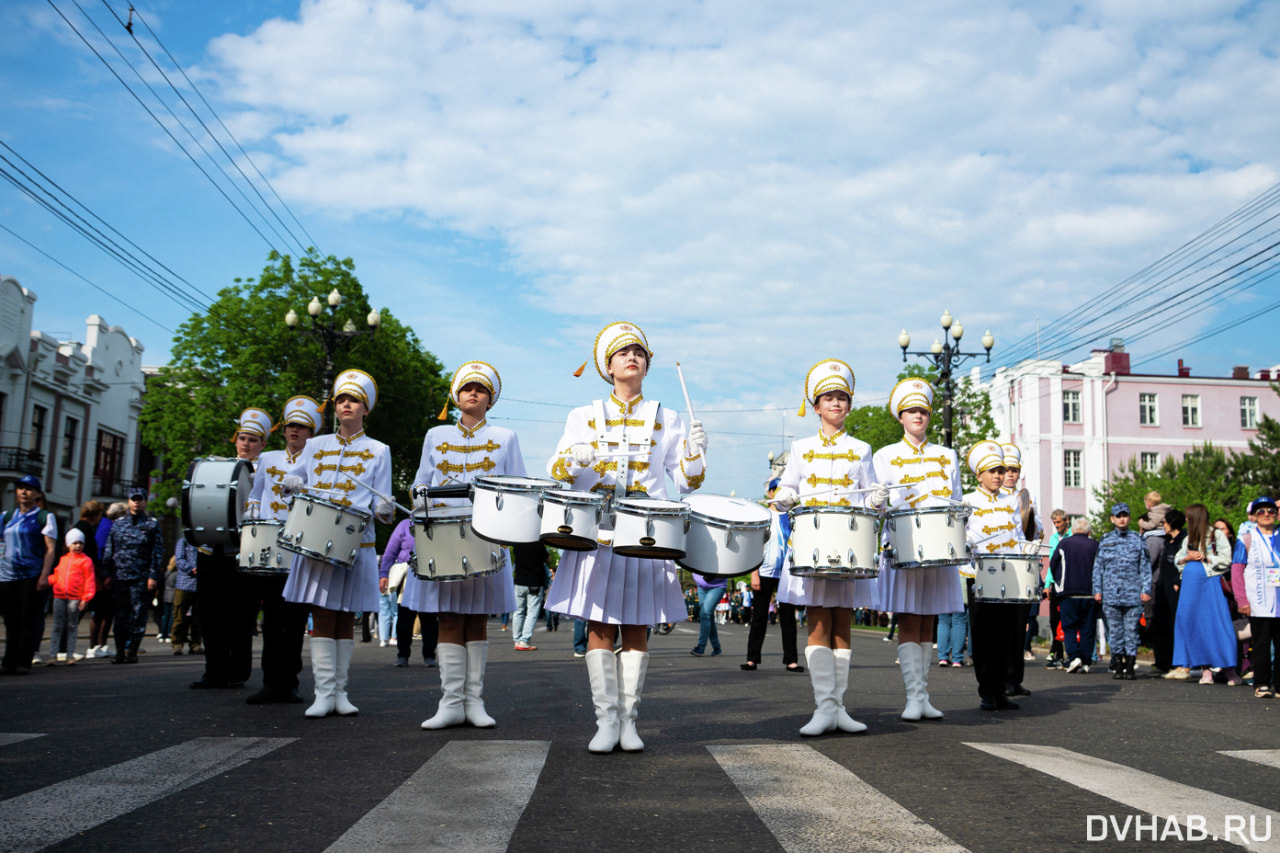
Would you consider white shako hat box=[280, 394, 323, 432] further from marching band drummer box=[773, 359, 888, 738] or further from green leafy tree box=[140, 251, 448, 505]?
green leafy tree box=[140, 251, 448, 505]

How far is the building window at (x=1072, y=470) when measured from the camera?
6231 cm

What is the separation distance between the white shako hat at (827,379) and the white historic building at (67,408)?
44378mm

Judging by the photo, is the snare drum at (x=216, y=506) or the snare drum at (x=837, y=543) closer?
the snare drum at (x=837, y=543)

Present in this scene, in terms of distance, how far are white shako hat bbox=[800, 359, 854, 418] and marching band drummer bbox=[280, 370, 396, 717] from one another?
2964 millimetres

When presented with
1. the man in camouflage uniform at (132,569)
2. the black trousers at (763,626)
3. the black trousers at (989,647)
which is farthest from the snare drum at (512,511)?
the man in camouflage uniform at (132,569)

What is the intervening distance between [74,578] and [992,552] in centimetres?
1140

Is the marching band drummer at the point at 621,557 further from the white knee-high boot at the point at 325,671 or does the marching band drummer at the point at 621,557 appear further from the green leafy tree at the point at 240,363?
the green leafy tree at the point at 240,363

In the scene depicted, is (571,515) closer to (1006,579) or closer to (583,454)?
(583,454)

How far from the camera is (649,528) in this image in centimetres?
538

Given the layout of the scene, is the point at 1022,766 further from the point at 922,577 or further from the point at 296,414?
the point at 296,414

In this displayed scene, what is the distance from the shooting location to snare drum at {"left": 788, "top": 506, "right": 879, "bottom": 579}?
6406 mm

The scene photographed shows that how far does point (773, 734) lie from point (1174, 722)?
364cm

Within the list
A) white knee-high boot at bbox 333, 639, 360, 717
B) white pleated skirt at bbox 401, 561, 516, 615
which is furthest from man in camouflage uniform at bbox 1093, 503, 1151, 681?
white knee-high boot at bbox 333, 639, 360, 717

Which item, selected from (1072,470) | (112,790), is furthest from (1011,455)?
(1072,470)
